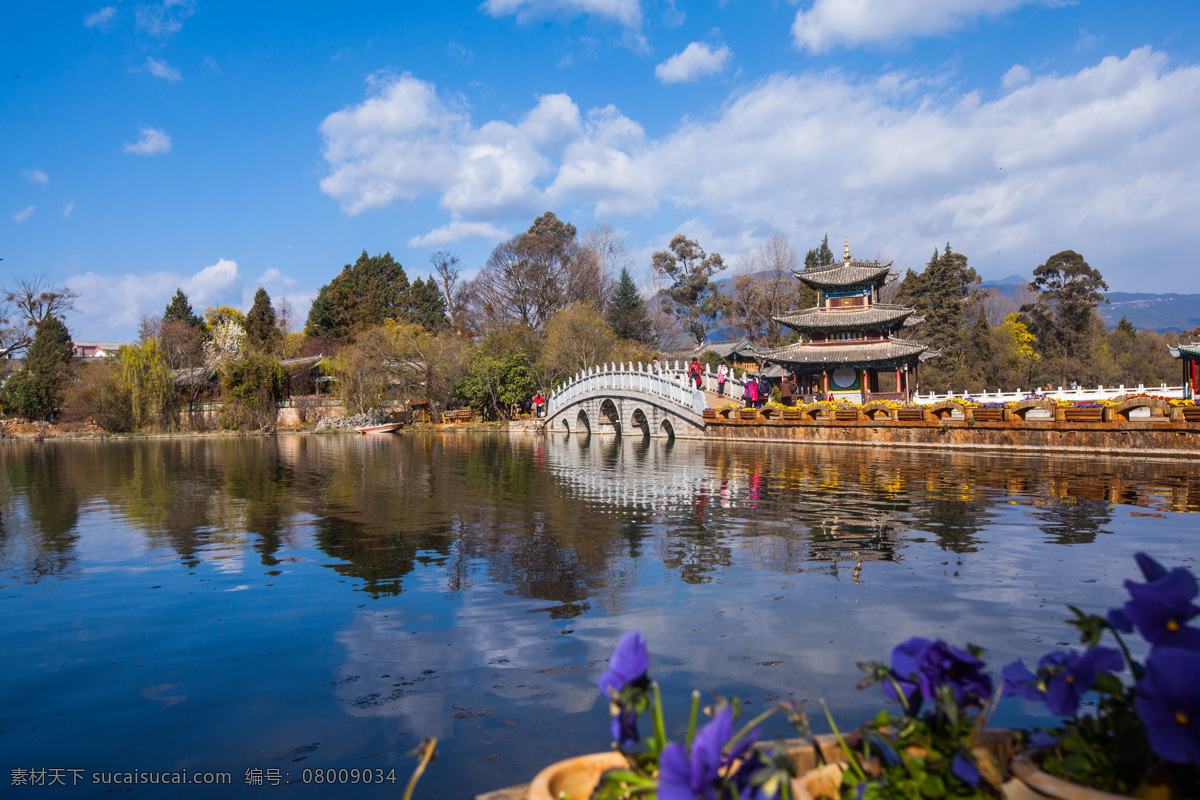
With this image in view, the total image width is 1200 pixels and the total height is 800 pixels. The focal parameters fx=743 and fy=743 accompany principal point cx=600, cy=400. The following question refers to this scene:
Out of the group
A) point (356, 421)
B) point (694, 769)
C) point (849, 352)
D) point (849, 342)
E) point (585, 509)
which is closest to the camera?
point (694, 769)

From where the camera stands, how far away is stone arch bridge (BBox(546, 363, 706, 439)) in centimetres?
2727

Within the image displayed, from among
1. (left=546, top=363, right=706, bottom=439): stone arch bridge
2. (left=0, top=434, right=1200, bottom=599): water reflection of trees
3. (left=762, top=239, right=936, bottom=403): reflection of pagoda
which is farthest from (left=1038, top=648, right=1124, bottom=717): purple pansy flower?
(left=762, top=239, right=936, bottom=403): reflection of pagoda

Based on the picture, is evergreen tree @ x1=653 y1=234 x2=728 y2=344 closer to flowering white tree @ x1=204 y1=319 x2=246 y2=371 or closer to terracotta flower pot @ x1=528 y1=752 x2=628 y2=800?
flowering white tree @ x1=204 y1=319 x2=246 y2=371

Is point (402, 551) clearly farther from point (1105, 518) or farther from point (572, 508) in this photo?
point (1105, 518)

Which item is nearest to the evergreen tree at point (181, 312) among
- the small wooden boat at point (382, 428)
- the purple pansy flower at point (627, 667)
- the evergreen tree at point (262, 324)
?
the evergreen tree at point (262, 324)

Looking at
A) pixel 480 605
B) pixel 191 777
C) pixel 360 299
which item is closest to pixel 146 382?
pixel 360 299

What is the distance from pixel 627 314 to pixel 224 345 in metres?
26.9

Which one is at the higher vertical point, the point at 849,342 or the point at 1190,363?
the point at 849,342

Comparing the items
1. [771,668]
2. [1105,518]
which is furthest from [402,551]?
[1105,518]

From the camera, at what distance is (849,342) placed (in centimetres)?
3525

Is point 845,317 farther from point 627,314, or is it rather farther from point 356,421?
point 356,421

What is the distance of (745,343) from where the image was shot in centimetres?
4875

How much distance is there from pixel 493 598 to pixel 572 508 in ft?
16.3

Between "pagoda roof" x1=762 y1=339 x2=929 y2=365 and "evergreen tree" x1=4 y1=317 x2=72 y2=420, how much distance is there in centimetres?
4236
